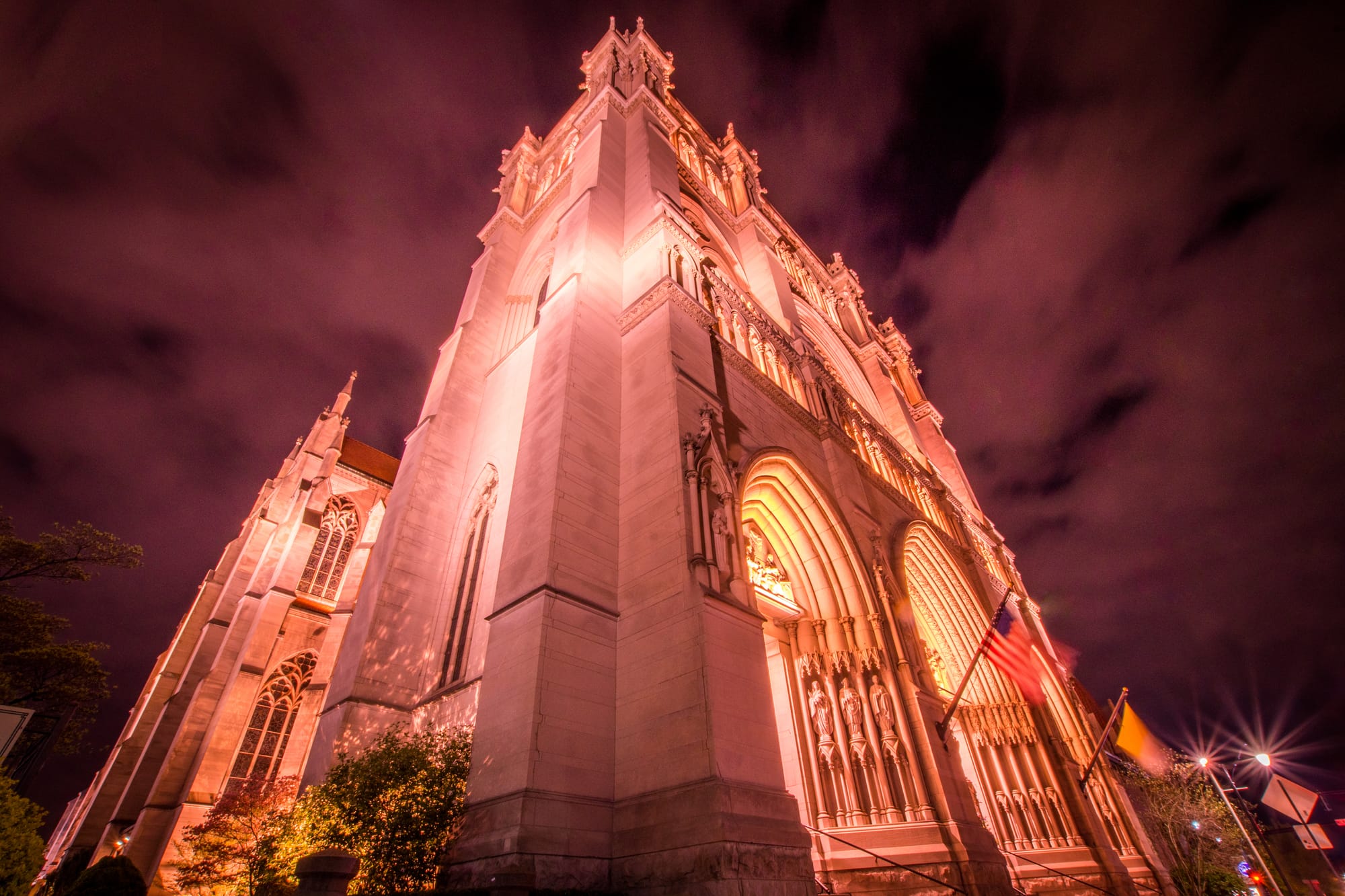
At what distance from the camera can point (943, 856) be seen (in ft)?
27.8

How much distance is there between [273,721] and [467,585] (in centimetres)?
906

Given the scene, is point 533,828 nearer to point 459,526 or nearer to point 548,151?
point 459,526

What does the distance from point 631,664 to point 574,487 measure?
8.70 ft

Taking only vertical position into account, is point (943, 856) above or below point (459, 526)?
below

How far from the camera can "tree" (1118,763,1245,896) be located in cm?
2080

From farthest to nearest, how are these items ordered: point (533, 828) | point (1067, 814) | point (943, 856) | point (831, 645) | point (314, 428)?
point (314, 428) < point (1067, 814) < point (831, 645) < point (943, 856) < point (533, 828)

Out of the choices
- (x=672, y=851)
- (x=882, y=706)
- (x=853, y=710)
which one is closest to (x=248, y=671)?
(x=672, y=851)

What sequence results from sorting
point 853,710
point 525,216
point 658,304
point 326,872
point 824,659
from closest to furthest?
point 326,872 < point 853,710 < point 824,659 < point 658,304 < point 525,216

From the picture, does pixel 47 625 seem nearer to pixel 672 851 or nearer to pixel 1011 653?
pixel 672 851

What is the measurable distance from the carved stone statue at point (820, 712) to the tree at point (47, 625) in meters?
17.8

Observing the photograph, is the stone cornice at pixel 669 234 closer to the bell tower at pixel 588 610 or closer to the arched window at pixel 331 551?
the bell tower at pixel 588 610

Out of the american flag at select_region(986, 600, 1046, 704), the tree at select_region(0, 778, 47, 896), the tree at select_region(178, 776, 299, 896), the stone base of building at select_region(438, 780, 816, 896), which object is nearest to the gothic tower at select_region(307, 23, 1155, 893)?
the stone base of building at select_region(438, 780, 816, 896)

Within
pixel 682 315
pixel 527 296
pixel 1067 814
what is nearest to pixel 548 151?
pixel 527 296

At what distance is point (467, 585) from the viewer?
1165cm
